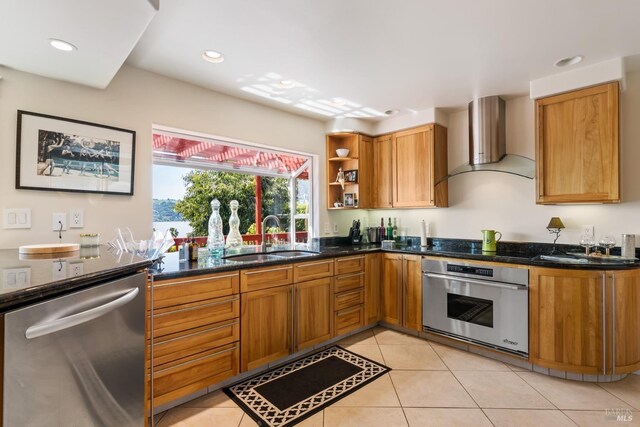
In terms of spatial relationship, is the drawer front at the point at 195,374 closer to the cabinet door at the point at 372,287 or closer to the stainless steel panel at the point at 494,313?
the cabinet door at the point at 372,287

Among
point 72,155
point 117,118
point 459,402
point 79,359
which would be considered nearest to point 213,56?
point 117,118

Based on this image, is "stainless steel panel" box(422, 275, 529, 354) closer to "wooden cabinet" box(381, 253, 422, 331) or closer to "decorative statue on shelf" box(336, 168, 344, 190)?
"wooden cabinet" box(381, 253, 422, 331)

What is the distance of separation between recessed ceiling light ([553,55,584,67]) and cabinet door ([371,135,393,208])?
1718 mm

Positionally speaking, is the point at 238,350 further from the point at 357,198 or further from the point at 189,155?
the point at 357,198

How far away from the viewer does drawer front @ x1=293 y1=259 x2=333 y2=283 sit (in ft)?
8.40

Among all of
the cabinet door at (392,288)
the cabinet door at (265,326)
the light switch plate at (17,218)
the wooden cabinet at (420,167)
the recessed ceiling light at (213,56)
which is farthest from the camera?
the wooden cabinet at (420,167)

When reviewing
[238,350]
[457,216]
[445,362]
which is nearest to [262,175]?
[238,350]

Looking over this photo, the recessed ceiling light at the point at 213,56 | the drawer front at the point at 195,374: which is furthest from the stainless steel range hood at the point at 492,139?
the drawer front at the point at 195,374

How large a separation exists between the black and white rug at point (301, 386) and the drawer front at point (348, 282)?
1.92 feet

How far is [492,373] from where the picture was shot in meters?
2.37

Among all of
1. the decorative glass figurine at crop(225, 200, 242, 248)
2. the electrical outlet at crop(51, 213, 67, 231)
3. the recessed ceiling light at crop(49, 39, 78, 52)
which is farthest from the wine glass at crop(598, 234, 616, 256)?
the electrical outlet at crop(51, 213, 67, 231)

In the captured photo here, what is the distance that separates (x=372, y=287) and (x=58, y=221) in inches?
107

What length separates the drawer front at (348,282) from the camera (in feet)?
9.48

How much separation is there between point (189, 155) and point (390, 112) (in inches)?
87.6
